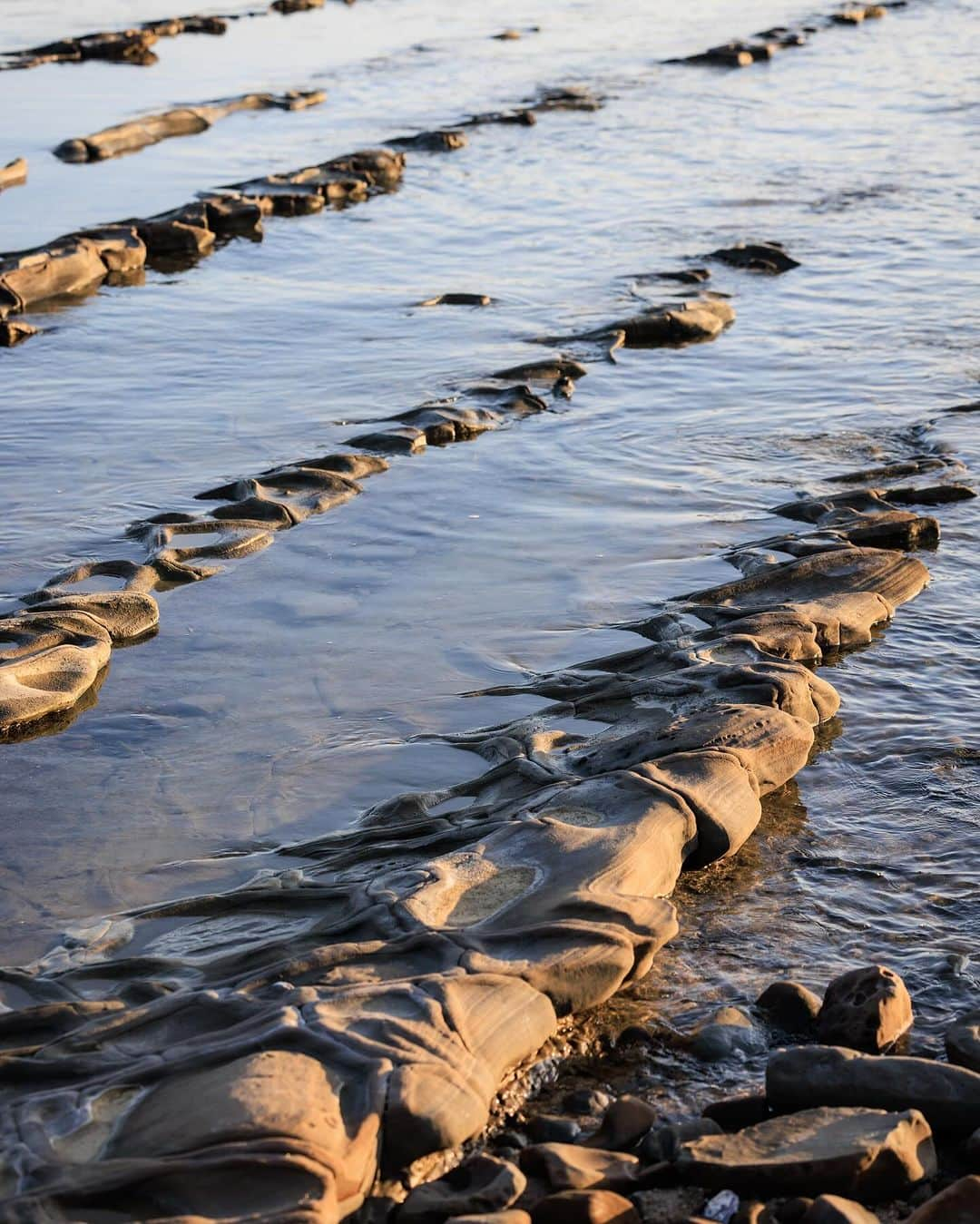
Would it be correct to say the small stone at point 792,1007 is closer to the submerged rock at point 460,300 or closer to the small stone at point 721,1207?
the small stone at point 721,1207

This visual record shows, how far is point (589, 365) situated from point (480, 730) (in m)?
5.41

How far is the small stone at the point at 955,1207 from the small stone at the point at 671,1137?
488 millimetres

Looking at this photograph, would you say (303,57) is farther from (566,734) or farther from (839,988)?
(839,988)

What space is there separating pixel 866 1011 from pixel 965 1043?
0.24 m

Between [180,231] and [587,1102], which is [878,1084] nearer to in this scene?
[587,1102]

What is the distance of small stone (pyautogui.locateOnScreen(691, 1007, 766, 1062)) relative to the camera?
13.2 feet

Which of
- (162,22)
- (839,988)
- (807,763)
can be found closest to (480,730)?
(807,763)

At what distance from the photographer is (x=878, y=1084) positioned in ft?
12.2

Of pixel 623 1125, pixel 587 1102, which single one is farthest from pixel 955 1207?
pixel 587 1102

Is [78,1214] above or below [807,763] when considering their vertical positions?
above

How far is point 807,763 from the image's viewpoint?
5.61m

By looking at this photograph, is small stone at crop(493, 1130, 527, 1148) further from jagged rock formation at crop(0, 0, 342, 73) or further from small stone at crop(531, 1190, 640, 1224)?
jagged rock formation at crop(0, 0, 342, 73)

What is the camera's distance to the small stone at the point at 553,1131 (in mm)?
3693

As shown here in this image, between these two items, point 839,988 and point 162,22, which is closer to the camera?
point 839,988
